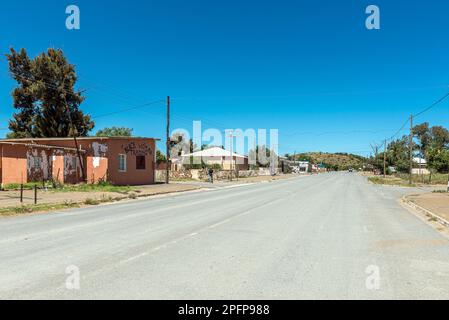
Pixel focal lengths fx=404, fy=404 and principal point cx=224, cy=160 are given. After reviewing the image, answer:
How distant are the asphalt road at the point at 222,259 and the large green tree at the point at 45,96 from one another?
4559cm

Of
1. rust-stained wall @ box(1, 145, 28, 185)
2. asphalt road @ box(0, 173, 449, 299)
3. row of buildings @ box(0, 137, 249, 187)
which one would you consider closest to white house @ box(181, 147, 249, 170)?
row of buildings @ box(0, 137, 249, 187)

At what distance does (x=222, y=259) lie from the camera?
7.22m

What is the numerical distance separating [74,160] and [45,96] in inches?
990

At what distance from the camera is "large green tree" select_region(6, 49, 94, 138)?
179 ft

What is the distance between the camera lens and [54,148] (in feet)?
104

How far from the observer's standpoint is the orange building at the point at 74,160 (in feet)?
97.0

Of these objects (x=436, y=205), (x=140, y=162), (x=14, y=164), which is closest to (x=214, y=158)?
(x=140, y=162)

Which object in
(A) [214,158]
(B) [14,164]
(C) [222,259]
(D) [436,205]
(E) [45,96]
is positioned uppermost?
(E) [45,96]

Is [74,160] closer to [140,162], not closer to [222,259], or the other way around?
[140,162]

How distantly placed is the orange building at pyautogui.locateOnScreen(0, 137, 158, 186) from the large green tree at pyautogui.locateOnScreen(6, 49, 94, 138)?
21.6 m

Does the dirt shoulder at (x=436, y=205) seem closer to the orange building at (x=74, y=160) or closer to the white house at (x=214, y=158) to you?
the orange building at (x=74, y=160)

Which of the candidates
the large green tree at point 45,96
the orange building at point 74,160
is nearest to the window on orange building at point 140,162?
the orange building at point 74,160
